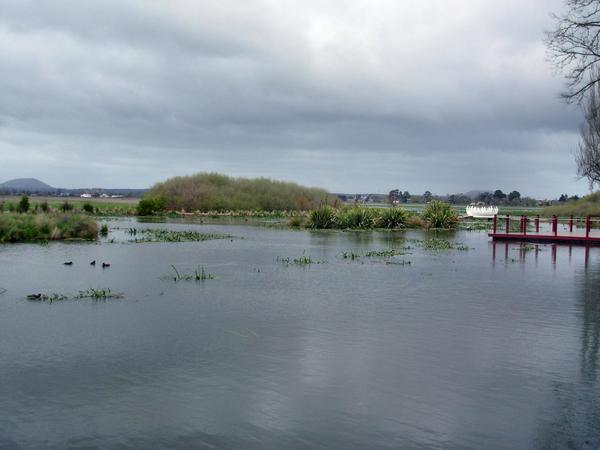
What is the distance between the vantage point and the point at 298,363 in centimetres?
932

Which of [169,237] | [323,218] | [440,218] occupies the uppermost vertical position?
[440,218]

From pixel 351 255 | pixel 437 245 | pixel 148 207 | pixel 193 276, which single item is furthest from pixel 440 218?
pixel 193 276

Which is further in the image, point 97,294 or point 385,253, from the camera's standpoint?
point 385,253

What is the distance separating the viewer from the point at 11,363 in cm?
905

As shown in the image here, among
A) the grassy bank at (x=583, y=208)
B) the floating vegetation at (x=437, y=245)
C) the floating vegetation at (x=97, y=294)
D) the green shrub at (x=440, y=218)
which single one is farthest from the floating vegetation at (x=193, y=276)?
the grassy bank at (x=583, y=208)

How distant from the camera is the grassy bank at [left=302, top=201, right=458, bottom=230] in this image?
4569 centimetres

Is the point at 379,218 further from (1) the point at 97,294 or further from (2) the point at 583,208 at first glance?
(1) the point at 97,294

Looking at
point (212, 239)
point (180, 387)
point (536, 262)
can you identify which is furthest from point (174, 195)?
point (180, 387)

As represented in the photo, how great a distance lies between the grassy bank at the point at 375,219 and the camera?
45688 millimetres

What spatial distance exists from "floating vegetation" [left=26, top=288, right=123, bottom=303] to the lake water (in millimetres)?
349

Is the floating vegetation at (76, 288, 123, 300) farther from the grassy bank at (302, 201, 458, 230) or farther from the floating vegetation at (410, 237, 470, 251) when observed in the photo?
the grassy bank at (302, 201, 458, 230)

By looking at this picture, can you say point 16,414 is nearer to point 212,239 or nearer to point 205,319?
point 205,319

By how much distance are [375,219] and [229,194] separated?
108 ft

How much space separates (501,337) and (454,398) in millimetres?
3617
